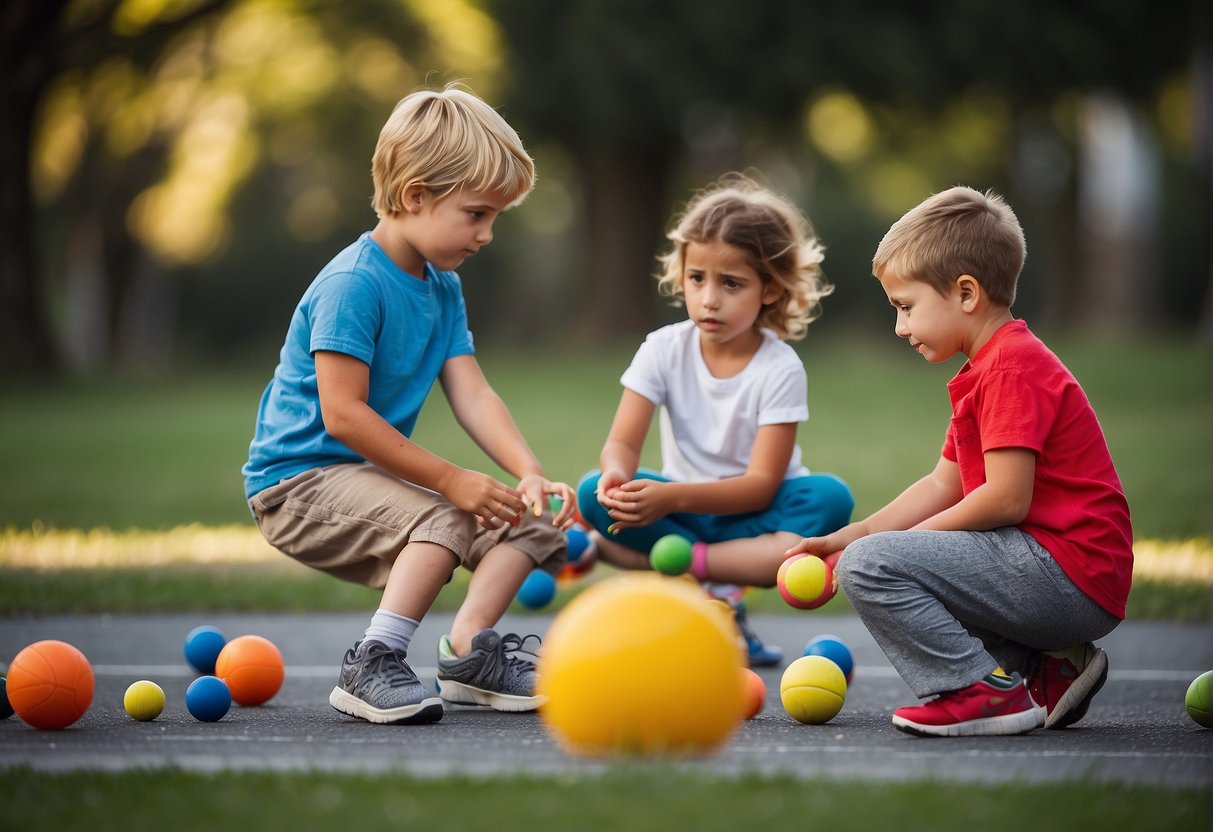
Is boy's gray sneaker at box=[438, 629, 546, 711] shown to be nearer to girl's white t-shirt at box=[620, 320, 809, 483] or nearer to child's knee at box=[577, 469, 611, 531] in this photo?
child's knee at box=[577, 469, 611, 531]

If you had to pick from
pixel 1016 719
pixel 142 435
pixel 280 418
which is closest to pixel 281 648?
pixel 280 418

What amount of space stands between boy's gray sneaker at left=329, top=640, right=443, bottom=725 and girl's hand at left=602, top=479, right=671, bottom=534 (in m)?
0.97

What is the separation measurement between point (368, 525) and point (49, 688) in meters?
0.96

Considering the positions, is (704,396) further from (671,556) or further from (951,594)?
(951,594)

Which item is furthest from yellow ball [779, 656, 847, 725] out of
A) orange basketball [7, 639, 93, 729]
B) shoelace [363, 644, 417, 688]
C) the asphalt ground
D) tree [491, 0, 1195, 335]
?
tree [491, 0, 1195, 335]

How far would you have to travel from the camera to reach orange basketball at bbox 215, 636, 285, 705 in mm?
4227

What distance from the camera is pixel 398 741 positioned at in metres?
3.50

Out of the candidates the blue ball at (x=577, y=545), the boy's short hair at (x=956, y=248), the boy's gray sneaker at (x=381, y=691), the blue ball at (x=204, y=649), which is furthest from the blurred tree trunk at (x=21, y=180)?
the boy's short hair at (x=956, y=248)

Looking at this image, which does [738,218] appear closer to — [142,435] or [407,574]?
[407,574]

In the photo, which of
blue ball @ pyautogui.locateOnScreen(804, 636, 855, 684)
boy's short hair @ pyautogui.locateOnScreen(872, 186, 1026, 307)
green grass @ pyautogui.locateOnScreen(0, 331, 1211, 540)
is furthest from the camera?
green grass @ pyautogui.locateOnScreen(0, 331, 1211, 540)

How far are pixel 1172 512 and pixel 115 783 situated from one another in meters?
7.35

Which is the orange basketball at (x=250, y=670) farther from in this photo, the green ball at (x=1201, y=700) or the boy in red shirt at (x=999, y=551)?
the green ball at (x=1201, y=700)

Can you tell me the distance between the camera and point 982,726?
3.69 metres

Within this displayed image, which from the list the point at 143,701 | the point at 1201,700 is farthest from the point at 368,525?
the point at 1201,700
